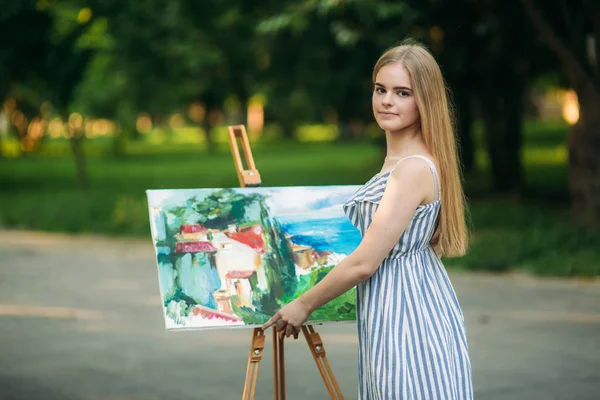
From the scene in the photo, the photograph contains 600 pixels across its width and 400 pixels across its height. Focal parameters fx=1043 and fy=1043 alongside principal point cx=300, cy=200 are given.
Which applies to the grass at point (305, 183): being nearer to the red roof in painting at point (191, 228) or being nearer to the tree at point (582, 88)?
the tree at point (582, 88)

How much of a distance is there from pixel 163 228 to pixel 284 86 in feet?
85.5

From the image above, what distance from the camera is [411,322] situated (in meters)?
3.57

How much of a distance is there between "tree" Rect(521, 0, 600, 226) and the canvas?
31.3 ft

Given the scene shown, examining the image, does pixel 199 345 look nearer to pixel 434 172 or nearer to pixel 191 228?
pixel 191 228

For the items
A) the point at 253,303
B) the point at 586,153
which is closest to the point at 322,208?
the point at 253,303

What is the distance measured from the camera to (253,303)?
4316 mm

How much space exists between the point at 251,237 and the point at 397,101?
126cm

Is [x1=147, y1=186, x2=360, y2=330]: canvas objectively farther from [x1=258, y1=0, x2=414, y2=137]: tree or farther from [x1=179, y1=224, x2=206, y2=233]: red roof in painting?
[x1=258, y1=0, x2=414, y2=137]: tree

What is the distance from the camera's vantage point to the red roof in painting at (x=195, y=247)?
4441 mm

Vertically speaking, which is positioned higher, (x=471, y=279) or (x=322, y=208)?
(x=322, y=208)

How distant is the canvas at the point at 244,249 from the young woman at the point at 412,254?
0.71 metres

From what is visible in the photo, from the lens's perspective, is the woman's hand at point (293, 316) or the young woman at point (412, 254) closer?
the young woman at point (412, 254)

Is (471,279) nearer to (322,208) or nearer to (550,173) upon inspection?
(322,208)

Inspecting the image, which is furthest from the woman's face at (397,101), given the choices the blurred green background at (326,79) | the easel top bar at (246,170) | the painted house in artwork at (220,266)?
the blurred green background at (326,79)
